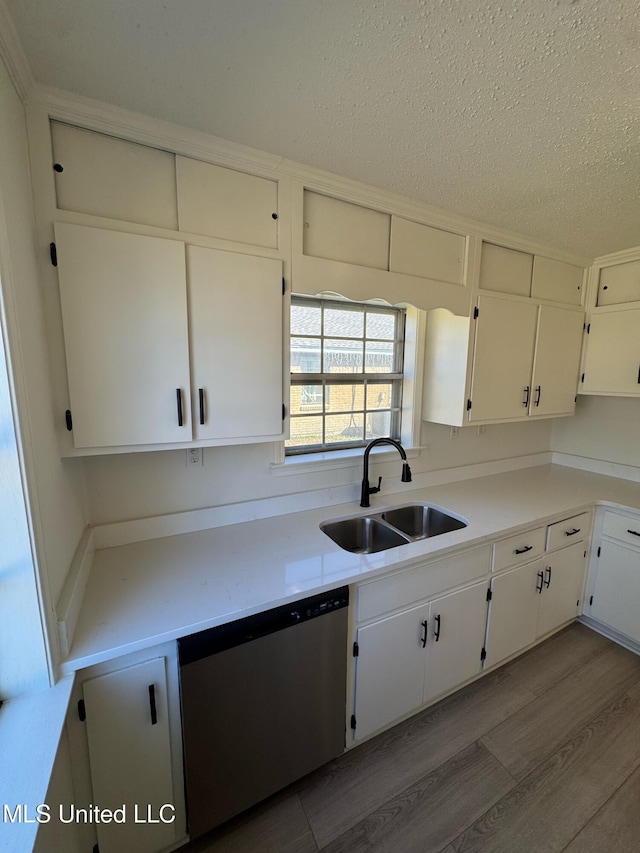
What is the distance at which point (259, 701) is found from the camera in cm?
122

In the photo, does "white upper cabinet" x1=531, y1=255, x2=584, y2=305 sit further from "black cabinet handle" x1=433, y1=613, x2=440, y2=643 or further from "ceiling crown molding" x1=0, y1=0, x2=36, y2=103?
"ceiling crown molding" x1=0, y1=0, x2=36, y2=103

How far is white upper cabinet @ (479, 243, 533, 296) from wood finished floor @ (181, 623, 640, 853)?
2.29m

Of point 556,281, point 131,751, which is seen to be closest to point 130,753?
point 131,751

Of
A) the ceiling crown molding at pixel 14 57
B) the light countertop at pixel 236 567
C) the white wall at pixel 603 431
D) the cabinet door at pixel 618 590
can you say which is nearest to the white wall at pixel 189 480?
the light countertop at pixel 236 567

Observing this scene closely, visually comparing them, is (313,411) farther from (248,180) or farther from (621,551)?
(621,551)

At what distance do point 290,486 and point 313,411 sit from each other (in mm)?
444

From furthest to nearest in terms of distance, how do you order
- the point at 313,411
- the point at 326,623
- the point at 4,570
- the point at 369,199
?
1. the point at 313,411
2. the point at 369,199
3. the point at 326,623
4. the point at 4,570

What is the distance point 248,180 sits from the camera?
137cm

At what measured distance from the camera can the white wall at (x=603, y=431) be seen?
2570mm

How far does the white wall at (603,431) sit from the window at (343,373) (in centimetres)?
171

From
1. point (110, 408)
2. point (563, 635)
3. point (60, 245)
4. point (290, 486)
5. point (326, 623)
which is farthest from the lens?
point (563, 635)

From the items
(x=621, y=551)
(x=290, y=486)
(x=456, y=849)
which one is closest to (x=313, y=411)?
(x=290, y=486)

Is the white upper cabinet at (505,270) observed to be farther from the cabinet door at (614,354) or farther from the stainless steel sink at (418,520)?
the stainless steel sink at (418,520)

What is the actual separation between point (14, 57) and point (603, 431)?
3650 mm
